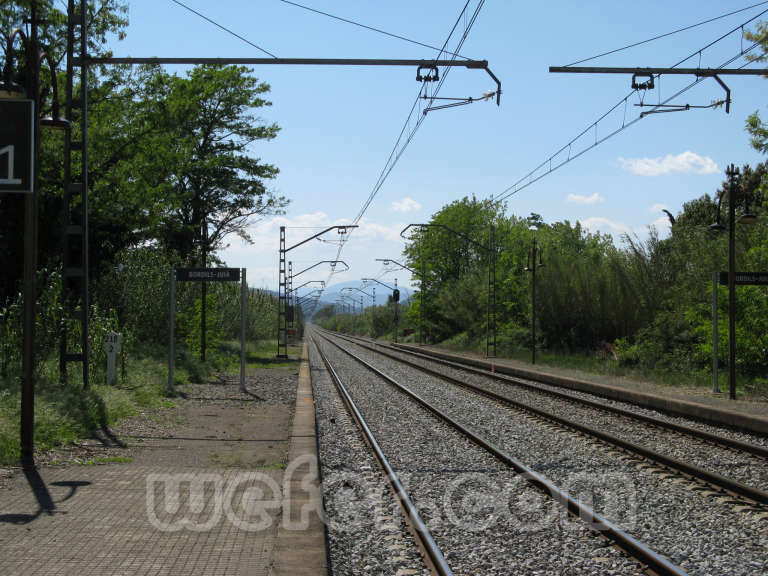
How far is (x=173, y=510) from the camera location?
6180 mm

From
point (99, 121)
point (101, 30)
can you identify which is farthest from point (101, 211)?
point (101, 30)

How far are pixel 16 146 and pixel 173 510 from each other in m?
4.15

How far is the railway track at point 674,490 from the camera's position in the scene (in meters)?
5.84

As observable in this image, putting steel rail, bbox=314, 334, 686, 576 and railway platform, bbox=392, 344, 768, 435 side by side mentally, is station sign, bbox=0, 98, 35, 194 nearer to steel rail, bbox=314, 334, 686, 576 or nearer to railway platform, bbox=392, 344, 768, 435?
steel rail, bbox=314, 334, 686, 576

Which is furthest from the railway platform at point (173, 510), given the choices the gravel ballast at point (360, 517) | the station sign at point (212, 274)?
the station sign at point (212, 274)

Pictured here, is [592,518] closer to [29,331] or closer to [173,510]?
[173,510]

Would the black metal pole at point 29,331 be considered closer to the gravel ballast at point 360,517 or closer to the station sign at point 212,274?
the gravel ballast at point 360,517

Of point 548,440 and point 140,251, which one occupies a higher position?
point 140,251

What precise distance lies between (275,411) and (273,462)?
5.45 meters

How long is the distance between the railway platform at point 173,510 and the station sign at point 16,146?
299 cm

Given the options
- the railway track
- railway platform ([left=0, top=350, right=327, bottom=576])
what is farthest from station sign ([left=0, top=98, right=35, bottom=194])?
the railway track

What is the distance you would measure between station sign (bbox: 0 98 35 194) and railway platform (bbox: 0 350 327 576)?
2.99m

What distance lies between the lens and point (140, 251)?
86.1ft

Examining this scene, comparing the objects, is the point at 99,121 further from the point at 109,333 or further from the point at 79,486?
the point at 79,486
